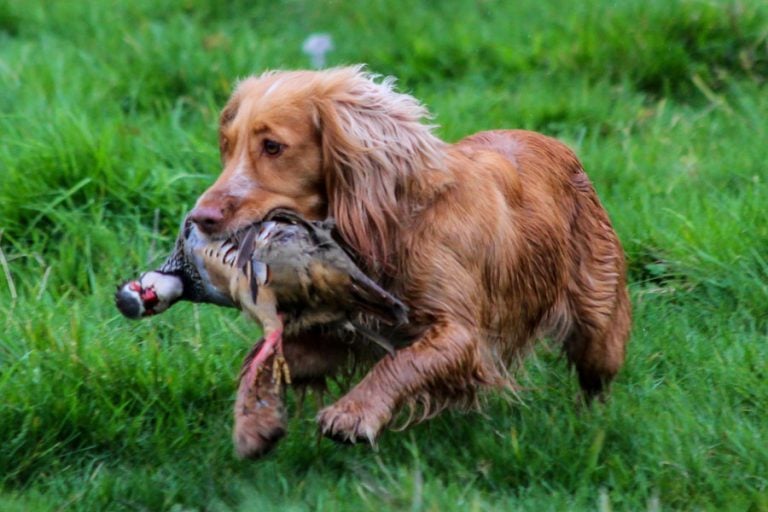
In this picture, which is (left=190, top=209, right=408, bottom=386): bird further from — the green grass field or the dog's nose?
the green grass field

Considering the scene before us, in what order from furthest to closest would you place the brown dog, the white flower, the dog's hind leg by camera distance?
the white flower
the dog's hind leg
the brown dog

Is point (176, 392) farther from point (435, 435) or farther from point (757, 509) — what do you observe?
point (757, 509)

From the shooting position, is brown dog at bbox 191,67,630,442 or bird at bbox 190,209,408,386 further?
brown dog at bbox 191,67,630,442

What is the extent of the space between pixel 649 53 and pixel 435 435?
354cm

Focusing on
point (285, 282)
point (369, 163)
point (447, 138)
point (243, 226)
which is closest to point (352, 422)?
point (285, 282)

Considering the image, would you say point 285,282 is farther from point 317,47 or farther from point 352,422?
point 317,47

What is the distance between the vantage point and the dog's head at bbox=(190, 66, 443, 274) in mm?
4191

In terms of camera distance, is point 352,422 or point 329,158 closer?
point 352,422

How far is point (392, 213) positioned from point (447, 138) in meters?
2.32

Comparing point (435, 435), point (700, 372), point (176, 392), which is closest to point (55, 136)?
point (176, 392)

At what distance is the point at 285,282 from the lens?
159 inches

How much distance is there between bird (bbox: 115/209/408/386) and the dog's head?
0.31 feet

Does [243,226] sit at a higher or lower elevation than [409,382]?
higher

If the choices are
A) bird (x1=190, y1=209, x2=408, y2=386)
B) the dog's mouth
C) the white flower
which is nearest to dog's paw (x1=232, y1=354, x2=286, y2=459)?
bird (x1=190, y1=209, x2=408, y2=386)
